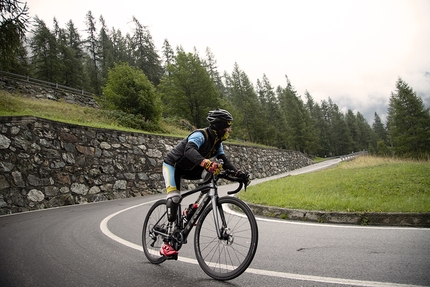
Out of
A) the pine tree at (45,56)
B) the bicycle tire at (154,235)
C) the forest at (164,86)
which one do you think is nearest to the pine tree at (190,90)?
the forest at (164,86)

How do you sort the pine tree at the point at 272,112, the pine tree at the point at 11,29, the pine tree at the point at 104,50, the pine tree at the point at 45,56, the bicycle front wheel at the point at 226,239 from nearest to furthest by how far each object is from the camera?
the bicycle front wheel at the point at 226,239
the pine tree at the point at 11,29
the pine tree at the point at 45,56
the pine tree at the point at 104,50
the pine tree at the point at 272,112

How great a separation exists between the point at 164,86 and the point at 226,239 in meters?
32.7

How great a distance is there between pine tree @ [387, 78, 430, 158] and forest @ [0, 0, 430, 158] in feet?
0.48

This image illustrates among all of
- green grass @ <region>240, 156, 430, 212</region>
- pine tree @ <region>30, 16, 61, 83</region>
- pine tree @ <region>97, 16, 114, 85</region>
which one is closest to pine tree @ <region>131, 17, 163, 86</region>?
pine tree @ <region>97, 16, 114, 85</region>

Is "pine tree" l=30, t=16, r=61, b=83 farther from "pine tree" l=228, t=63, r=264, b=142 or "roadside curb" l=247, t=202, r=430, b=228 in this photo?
"roadside curb" l=247, t=202, r=430, b=228

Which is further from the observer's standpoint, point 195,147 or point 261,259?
point 261,259

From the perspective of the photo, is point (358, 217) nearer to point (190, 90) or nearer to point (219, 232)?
point (219, 232)

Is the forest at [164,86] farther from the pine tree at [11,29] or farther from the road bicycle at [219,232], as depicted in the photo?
the road bicycle at [219,232]

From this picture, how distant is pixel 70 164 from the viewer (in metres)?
11.0

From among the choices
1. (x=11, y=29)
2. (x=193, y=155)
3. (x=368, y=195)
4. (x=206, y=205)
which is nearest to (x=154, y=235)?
(x=206, y=205)

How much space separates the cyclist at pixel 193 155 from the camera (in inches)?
125

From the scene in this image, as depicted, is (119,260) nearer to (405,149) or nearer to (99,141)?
(99,141)

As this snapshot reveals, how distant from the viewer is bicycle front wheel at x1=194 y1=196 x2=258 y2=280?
2641 mm

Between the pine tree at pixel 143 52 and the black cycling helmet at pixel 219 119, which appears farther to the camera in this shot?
the pine tree at pixel 143 52
